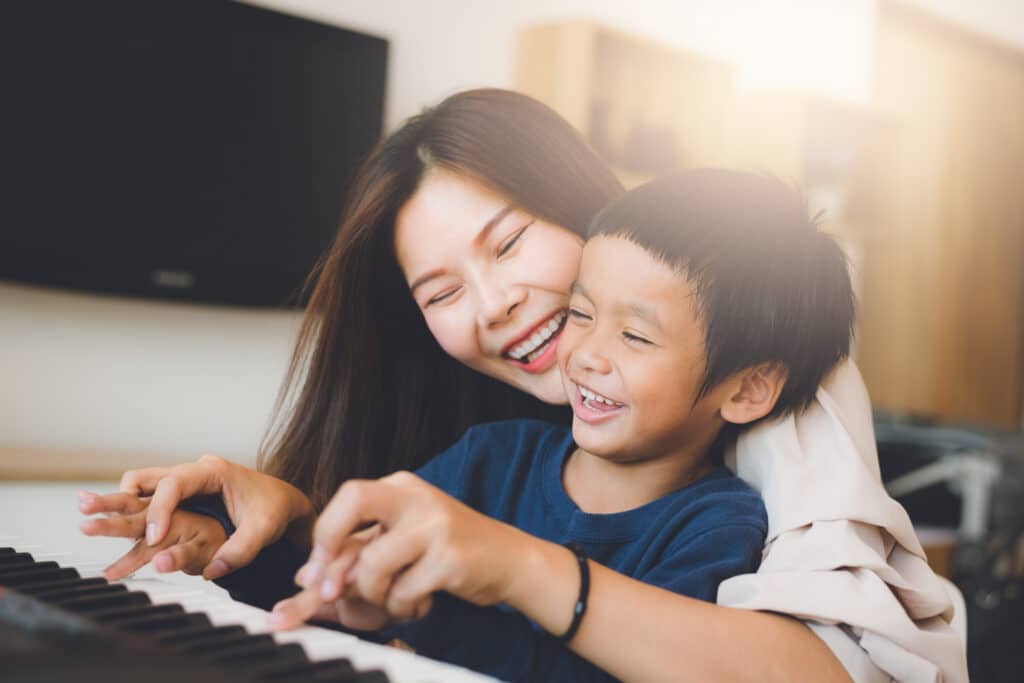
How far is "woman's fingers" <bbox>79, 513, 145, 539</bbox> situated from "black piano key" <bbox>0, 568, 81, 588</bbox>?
0.31 ft

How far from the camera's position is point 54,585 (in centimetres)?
70

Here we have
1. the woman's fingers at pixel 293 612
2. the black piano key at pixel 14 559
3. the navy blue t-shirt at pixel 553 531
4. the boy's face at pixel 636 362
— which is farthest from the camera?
the boy's face at pixel 636 362

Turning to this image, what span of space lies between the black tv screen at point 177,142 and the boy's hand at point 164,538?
7.00 ft

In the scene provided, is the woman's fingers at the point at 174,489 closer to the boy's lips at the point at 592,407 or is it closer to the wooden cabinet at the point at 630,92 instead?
the boy's lips at the point at 592,407

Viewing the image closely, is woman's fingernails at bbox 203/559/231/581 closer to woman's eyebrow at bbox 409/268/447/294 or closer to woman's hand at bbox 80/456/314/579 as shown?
woman's hand at bbox 80/456/314/579

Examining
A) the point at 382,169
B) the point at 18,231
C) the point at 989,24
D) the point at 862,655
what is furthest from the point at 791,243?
the point at 989,24

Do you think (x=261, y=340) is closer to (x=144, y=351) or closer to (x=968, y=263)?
(x=144, y=351)

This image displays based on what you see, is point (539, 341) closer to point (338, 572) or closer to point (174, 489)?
point (174, 489)

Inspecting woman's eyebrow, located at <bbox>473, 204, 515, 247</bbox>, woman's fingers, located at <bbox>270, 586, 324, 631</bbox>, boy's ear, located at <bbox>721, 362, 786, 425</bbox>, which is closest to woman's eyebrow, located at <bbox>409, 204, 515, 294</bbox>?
woman's eyebrow, located at <bbox>473, 204, 515, 247</bbox>

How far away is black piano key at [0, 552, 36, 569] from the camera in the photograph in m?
0.76

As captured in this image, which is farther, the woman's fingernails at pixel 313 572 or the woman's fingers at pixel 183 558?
the woman's fingers at pixel 183 558

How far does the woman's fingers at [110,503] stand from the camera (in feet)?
2.75

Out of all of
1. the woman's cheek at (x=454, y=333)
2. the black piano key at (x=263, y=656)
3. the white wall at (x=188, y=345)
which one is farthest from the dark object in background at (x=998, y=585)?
the black piano key at (x=263, y=656)

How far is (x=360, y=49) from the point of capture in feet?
11.1
